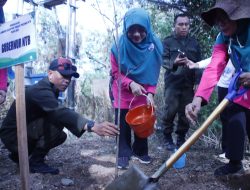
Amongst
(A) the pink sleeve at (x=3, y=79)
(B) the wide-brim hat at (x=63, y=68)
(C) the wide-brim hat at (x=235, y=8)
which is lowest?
(A) the pink sleeve at (x=3, y=79)

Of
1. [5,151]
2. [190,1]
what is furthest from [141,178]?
[190,1]

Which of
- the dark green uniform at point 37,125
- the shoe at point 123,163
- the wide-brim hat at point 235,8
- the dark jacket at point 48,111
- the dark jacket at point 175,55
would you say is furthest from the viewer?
Answer: the dark jacket at point 175,55

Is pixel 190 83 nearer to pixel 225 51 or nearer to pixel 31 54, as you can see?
pixel 225 51

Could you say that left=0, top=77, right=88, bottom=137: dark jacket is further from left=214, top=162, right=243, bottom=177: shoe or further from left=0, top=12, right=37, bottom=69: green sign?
left=214, top=162, right=243, bottom=177: shoe

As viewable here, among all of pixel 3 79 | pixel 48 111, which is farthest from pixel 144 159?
pixel 3 79

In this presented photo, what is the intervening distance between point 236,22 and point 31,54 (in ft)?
4.80

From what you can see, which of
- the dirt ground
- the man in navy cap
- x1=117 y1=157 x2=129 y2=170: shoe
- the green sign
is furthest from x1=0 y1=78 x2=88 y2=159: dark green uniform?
the green sign

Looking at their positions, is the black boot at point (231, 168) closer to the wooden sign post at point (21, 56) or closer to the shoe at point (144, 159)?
the shoe at point (144, 159)

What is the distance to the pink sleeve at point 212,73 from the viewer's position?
7.64 feet

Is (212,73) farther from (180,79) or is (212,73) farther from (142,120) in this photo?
(180,79)

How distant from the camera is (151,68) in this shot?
330 centimetres

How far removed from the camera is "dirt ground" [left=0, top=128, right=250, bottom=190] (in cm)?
269

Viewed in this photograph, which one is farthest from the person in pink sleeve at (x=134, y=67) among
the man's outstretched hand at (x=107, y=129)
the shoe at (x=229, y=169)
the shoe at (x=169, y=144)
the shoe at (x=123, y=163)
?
the man's outstretched hand at (x=107, y=129)

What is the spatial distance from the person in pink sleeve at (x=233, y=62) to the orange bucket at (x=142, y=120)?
0.61m
